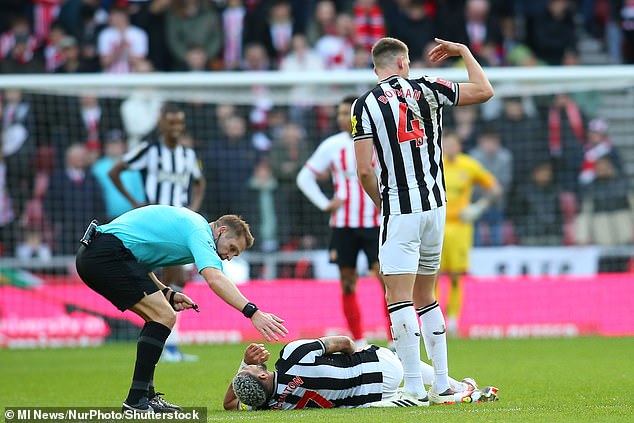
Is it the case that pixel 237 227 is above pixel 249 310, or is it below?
above

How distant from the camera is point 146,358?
25.1ft

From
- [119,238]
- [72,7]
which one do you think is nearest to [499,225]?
[72,7]

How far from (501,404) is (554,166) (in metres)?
10.7

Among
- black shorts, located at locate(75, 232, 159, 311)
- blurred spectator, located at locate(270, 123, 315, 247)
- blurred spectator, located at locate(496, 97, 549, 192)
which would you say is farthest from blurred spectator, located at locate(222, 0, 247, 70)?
black shorts, located at locate(75, 232, 159, 311)

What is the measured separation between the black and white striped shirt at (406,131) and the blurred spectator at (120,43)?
1163 centimetres

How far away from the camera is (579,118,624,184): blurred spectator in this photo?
59.1 ft

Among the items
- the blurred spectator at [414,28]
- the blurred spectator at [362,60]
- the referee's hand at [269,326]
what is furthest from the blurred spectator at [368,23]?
the referee's hand at [269,326]

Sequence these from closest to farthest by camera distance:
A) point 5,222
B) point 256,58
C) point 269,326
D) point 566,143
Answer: point 269,326, point 5,222, point 566,143, point 256,58

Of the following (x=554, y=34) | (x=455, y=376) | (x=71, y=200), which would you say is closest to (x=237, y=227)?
(x=455, y=376)

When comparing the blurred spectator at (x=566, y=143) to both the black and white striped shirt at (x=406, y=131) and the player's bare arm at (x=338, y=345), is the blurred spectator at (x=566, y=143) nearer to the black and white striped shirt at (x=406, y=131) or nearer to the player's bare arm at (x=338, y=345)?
the black and white striped shirt at (x=406, y=131)

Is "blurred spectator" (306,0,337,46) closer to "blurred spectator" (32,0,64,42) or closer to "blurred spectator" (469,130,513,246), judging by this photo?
"blurred spectator" (469,130,513,246)

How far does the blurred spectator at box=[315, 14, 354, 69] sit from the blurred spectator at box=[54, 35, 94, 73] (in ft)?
12.8

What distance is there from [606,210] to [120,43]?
828 cm

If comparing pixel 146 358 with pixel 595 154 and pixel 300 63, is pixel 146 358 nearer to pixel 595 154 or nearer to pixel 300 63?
pixel 595 154
